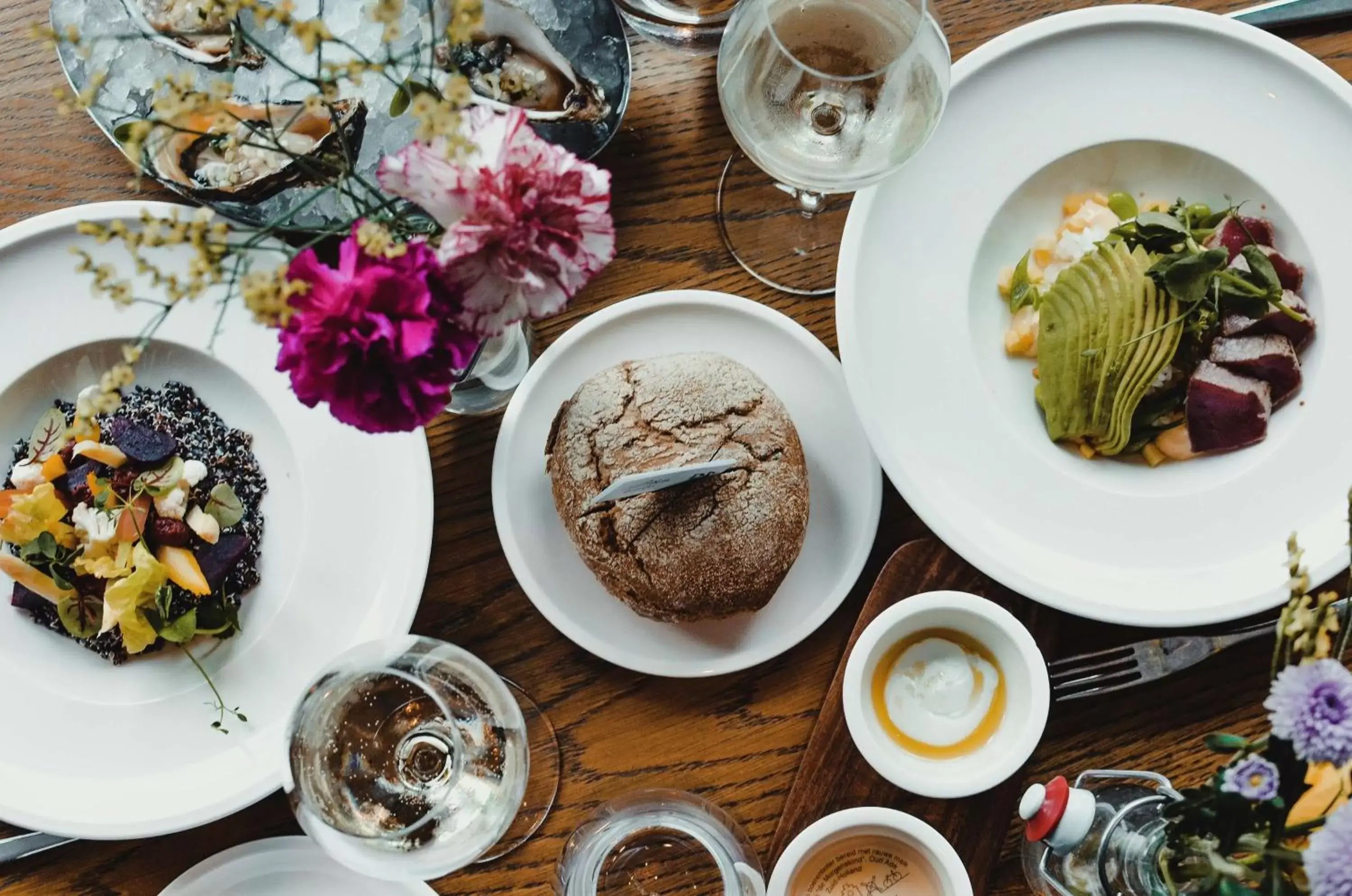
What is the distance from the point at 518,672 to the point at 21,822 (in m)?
0.63

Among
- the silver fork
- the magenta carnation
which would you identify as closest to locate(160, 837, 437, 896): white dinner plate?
the magenta carnation

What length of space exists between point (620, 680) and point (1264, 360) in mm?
903

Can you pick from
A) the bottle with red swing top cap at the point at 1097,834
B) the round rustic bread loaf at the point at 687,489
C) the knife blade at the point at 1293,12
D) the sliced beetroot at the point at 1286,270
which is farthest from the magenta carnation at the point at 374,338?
the knife blade at the point at 1293,12

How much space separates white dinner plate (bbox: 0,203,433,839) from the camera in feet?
4.54

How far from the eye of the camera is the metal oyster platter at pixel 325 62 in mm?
1404

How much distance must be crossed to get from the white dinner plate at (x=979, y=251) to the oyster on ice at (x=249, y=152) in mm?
653

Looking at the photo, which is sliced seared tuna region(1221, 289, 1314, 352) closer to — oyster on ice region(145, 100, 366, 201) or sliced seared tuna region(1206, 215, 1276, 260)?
sliced seared tuna region(1206, 215, 1276, 260)

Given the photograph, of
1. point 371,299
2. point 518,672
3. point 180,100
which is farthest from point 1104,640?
point 180,100

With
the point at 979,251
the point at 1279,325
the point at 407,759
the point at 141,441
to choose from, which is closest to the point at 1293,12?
the point at 1279,325

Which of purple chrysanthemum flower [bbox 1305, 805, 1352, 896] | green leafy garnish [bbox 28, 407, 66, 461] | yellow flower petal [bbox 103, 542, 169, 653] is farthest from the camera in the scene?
green leafy garnish [bbox 28, 407, 66, 461]

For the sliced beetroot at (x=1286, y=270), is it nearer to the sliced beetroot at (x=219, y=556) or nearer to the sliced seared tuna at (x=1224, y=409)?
the sliced seared tuna at (x=1224, y=409)

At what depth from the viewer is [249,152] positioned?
146 cm

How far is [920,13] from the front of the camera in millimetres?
1249

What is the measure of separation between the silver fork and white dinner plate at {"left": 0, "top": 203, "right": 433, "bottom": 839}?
0.83m
